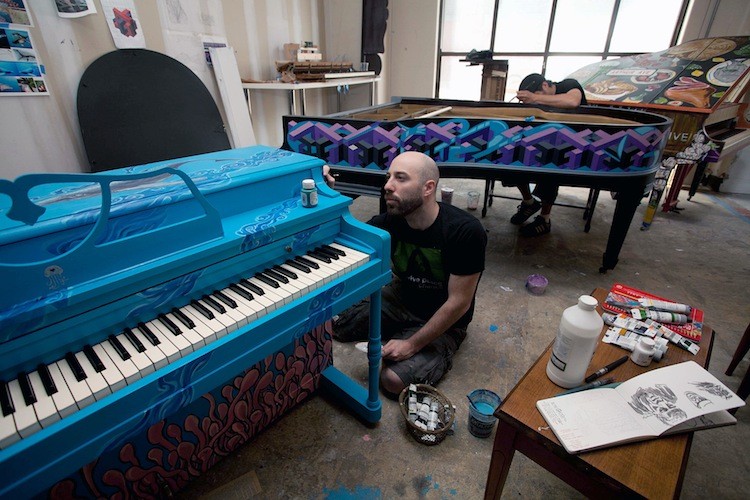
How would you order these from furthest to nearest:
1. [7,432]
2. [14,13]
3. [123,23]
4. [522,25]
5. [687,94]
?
1. [522,25]
2. [687,94]
3. [123,23]
4. [14,13]
5. [7,432]

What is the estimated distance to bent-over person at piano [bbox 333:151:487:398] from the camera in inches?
71.5

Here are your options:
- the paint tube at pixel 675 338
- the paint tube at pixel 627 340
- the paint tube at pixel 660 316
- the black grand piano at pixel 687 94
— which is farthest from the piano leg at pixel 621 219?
the paint tube at pixel 627 340

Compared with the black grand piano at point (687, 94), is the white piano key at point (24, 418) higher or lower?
lower

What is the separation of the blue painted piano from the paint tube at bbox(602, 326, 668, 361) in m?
0.89

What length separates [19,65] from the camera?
2627 mm

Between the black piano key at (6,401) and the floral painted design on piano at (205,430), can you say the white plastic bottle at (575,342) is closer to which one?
the floral painted design on piano at (205,430)

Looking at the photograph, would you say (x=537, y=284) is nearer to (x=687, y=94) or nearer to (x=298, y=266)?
(x=298, y=266)

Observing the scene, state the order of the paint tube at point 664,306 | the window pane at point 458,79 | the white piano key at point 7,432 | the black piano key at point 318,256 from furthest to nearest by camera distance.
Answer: the window pane at point 458,79, the paint tube at point 664,306, the black piano key at point 318,256, the white piano key at point 7,432

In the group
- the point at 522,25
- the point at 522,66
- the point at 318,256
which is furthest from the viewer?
the point at 522,66

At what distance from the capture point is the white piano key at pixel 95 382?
82cm

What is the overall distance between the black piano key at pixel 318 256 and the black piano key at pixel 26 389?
2.67ft

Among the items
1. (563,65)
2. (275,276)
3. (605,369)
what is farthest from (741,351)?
(563,65)

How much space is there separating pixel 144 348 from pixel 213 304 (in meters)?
0.21

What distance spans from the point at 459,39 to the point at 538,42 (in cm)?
122
